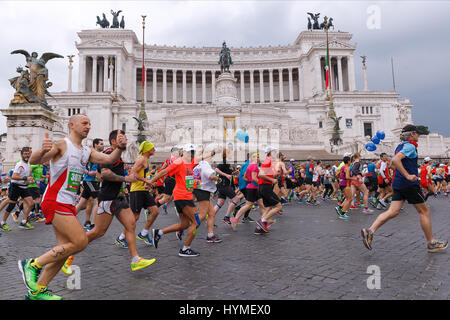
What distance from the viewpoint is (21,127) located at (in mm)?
13047

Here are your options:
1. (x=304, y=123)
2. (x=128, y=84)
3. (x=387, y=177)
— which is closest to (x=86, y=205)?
(x=387, y=177)

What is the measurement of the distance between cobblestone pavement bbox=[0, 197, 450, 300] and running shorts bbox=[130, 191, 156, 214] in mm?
821

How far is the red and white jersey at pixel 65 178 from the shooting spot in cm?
344

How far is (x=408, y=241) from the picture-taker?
19.8ft

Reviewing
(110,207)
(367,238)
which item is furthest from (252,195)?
(110,207)

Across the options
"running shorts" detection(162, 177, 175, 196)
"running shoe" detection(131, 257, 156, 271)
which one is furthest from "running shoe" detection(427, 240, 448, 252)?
"running shorts" detection(162, 177, 175, 196)

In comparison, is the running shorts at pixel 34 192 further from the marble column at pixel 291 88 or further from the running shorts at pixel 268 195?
the marble column at pixel 291 88

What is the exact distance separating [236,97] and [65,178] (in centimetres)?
4522

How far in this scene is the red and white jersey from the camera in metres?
3.44

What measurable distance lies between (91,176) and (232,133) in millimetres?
35474

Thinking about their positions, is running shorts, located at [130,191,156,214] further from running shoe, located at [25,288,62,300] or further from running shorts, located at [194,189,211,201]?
running shoe, located at [25,288,62,300]
